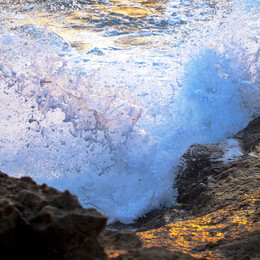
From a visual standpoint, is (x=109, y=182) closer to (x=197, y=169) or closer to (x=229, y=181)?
(x=197, y=169)

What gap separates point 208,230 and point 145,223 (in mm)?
987

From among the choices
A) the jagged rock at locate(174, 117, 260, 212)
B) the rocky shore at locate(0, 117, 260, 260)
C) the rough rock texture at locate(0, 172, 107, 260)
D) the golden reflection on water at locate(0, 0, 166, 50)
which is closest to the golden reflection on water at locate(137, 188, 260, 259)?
the rocky shore at locate(0, 117, 260, 260)

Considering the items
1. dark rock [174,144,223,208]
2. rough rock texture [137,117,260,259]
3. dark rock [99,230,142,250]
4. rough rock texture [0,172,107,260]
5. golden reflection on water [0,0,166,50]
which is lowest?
dark rock [174,144,223,208]

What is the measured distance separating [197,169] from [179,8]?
723cm

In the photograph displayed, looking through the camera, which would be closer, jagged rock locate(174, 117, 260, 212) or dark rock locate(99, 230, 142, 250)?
dark rock locate(99, 230, 142, 250)

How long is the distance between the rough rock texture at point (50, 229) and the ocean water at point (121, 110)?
5.81ft

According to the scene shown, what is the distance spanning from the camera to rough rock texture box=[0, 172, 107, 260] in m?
0.91

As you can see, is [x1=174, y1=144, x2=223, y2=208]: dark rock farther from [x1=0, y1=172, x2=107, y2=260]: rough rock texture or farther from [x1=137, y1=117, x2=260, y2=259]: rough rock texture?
[x1=0, y1=172, x2=107, y2=260]: rough rock texture

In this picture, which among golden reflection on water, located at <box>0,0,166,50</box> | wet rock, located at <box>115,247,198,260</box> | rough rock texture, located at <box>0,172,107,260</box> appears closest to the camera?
rough rock texture, located at <box>0,172,107,260</box>

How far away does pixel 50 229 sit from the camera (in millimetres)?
901

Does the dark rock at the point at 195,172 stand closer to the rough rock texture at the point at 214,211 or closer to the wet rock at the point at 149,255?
the rough rock texture at the point at 214,211

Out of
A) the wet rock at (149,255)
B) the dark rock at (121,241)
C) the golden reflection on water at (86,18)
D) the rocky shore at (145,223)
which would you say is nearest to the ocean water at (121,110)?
the rocky shore at (145,223)

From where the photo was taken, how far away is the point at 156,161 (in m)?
3.33

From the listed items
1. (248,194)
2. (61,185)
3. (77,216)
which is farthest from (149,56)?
(77,216)
